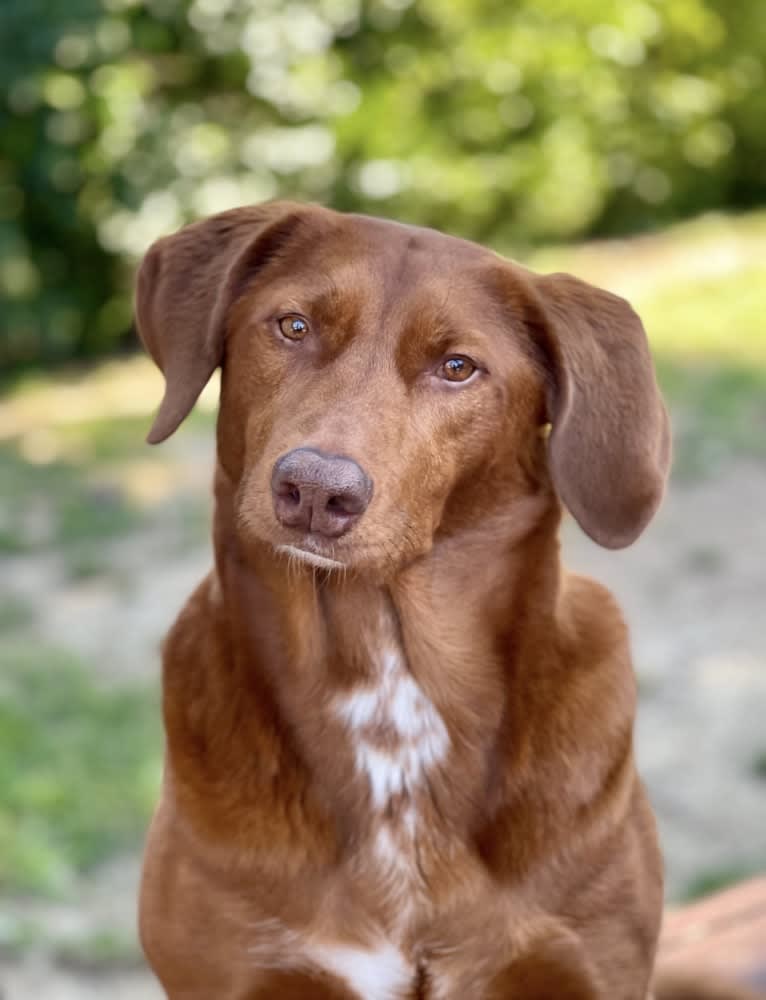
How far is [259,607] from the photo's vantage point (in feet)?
8.52

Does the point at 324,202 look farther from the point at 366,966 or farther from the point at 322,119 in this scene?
the point at 366,966

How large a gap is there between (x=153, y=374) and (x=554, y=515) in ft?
20.9

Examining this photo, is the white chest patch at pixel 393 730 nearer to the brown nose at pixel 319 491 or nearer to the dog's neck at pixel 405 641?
the dog's neck at pixel 405 641

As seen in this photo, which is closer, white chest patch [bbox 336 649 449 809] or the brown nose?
the brown nose

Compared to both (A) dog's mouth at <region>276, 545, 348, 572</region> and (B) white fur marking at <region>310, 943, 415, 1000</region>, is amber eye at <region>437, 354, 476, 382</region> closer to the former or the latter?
(A) dog's mouth at <region>276, 545, 348, 572</region>

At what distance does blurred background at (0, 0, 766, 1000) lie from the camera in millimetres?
4707

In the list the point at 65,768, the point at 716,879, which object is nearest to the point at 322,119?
the point at 65,768

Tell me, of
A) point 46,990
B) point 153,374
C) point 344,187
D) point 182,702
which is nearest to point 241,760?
point 182,702

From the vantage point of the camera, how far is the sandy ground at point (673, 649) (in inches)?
167

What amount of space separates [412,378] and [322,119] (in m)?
6.96

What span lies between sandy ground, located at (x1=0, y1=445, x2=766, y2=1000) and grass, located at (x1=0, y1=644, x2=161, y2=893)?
115 mm

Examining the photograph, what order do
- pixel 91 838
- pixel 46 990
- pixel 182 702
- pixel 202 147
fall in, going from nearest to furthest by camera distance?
pixel 182 702 → pixel 46 990 → pixel 91 838 → pixel 202 147

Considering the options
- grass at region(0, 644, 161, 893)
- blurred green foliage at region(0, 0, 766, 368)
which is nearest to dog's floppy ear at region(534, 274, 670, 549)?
grass at region(0, 644, 161, 893)

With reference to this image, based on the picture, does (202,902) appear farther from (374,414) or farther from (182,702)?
(374,414)
